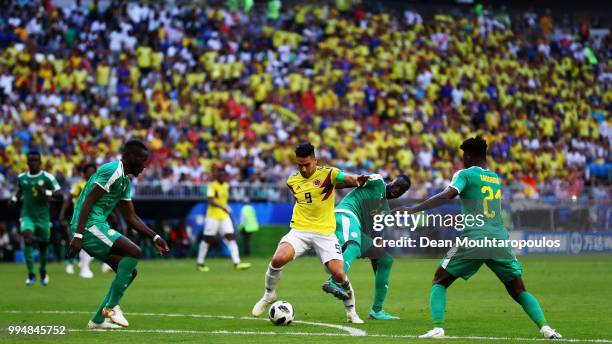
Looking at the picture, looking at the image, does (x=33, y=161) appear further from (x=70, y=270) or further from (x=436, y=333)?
(x=436, y=333)

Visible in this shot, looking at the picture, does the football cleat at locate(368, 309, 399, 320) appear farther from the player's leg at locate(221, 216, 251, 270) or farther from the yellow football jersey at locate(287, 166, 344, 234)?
the player's leg at locate(221, 216, 251, 270)

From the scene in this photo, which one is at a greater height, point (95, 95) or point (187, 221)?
point (95, 95)

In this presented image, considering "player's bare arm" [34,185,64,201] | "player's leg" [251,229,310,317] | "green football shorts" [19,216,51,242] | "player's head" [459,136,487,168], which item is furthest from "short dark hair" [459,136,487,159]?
"green football shorts" [19,216,51,242]

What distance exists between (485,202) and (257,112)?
29.1m

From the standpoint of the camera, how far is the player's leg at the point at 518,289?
11969 mm

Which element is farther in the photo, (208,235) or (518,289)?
(208,235)

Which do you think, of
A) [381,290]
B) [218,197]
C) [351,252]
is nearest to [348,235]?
[351,252]

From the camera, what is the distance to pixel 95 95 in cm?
3891

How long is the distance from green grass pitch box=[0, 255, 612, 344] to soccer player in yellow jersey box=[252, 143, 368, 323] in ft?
2.07

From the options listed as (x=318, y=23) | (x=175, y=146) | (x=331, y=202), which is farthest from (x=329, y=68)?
(x=331, y=202)

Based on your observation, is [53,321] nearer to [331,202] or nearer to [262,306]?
[262,306]

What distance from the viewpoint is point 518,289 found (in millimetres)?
12078

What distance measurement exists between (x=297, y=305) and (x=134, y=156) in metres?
5.02

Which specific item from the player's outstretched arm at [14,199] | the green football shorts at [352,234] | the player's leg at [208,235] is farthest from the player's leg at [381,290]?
the player's leg at [208,235]
